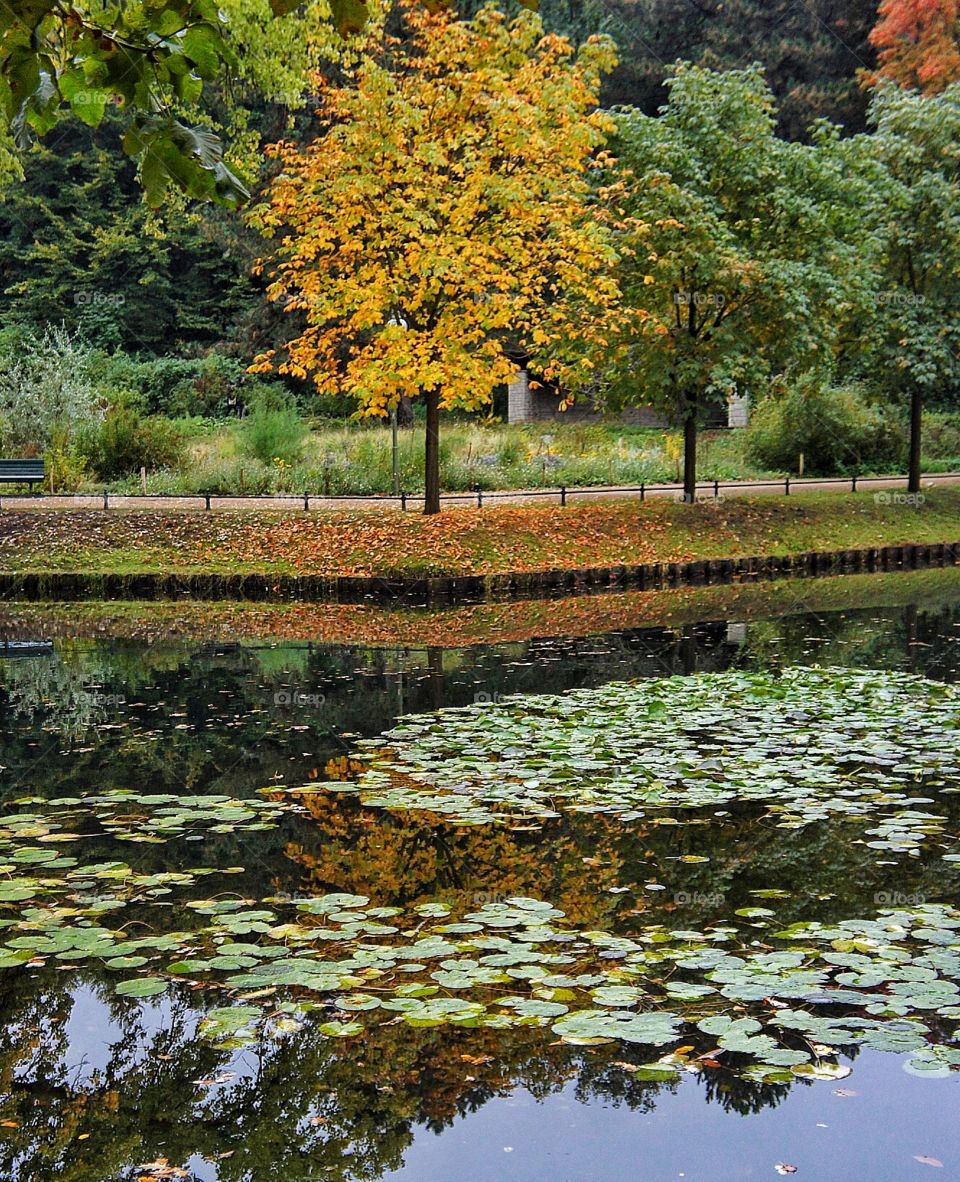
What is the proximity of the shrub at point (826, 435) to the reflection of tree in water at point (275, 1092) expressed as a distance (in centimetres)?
2905

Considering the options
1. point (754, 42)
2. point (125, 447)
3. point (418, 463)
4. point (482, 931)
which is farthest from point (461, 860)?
point (754, 42)

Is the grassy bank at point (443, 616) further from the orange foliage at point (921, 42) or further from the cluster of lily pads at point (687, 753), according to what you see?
the orange foliage at point (921, 42)

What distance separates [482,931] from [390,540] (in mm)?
15361

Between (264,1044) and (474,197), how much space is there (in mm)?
17131

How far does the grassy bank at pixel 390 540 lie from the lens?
21.1 m

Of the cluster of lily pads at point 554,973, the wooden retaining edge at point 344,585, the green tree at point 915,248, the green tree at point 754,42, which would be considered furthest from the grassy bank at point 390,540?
the green tree at point 754,42

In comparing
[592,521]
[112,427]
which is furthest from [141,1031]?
[112,427]

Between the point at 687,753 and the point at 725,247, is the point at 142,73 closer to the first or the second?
the point at 687,753

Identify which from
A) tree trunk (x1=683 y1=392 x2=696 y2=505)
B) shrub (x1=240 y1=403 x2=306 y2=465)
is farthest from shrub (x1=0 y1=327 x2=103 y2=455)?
tree trunk (x1=683 y1=392 x2=696 y2=505)

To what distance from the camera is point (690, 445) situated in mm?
25891

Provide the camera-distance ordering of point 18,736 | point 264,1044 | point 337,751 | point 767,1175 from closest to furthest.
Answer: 1. point 767,1175
2. point 264,1044
3. point 337,751
4. point 18,736

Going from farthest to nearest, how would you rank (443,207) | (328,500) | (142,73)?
1. (328,500)
2. (443,207)
3. (142,73)

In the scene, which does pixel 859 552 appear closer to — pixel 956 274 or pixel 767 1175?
pixel 956 274

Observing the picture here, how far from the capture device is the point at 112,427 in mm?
27047
